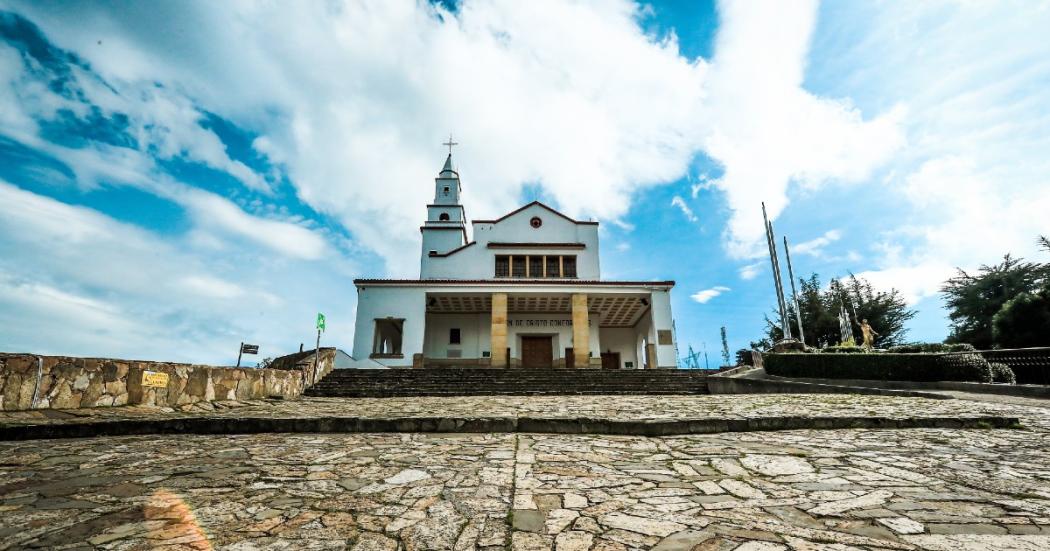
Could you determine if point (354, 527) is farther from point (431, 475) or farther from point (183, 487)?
point (183, 487)

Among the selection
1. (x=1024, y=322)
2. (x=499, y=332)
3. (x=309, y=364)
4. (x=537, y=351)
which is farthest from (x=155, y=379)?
(x=1024, y=322)

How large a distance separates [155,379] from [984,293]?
37.2 metres

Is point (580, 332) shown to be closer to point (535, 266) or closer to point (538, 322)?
point (538, 322)

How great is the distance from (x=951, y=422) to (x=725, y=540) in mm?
4980

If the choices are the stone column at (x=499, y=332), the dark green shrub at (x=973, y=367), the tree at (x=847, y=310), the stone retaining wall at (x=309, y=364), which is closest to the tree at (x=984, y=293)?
the tree at (x=847, y=310)

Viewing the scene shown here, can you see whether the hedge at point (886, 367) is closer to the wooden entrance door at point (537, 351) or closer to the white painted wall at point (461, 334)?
the wooden entrance door at point (537, 351)

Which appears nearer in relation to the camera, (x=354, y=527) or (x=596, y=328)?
(x=354, y=527)

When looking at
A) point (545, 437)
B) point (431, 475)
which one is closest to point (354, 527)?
point (431, 475)

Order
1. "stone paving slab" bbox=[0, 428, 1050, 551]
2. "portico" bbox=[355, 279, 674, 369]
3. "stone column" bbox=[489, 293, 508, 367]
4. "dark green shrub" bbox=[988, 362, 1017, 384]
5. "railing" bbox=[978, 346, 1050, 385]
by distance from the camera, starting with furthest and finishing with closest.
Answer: "portico" bbox=[355, 279, 674, 369], "stone column" bbox=[489, 293, 508, 367], "dark green shrub" bbox=[988, 362, 1017, 384], "railing" bbox=[978, 346, 1050, 385], "stone paving slab" bbox=[0, 428, 1050, 551]

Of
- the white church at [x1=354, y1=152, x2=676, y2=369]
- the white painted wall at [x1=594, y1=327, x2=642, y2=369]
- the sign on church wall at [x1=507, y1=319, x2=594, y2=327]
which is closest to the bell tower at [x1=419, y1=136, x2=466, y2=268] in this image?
the white church at [x1=354, y1=152, x2=676, y2=369]

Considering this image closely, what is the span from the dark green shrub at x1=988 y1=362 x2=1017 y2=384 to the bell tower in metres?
24.4

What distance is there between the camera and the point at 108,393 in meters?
6.51

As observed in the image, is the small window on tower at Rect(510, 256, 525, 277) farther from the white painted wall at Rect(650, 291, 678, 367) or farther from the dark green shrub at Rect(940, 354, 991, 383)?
the dark green shrub at Rect(940, 354, 991, 383)

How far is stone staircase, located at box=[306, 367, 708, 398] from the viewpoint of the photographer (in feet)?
41.8
